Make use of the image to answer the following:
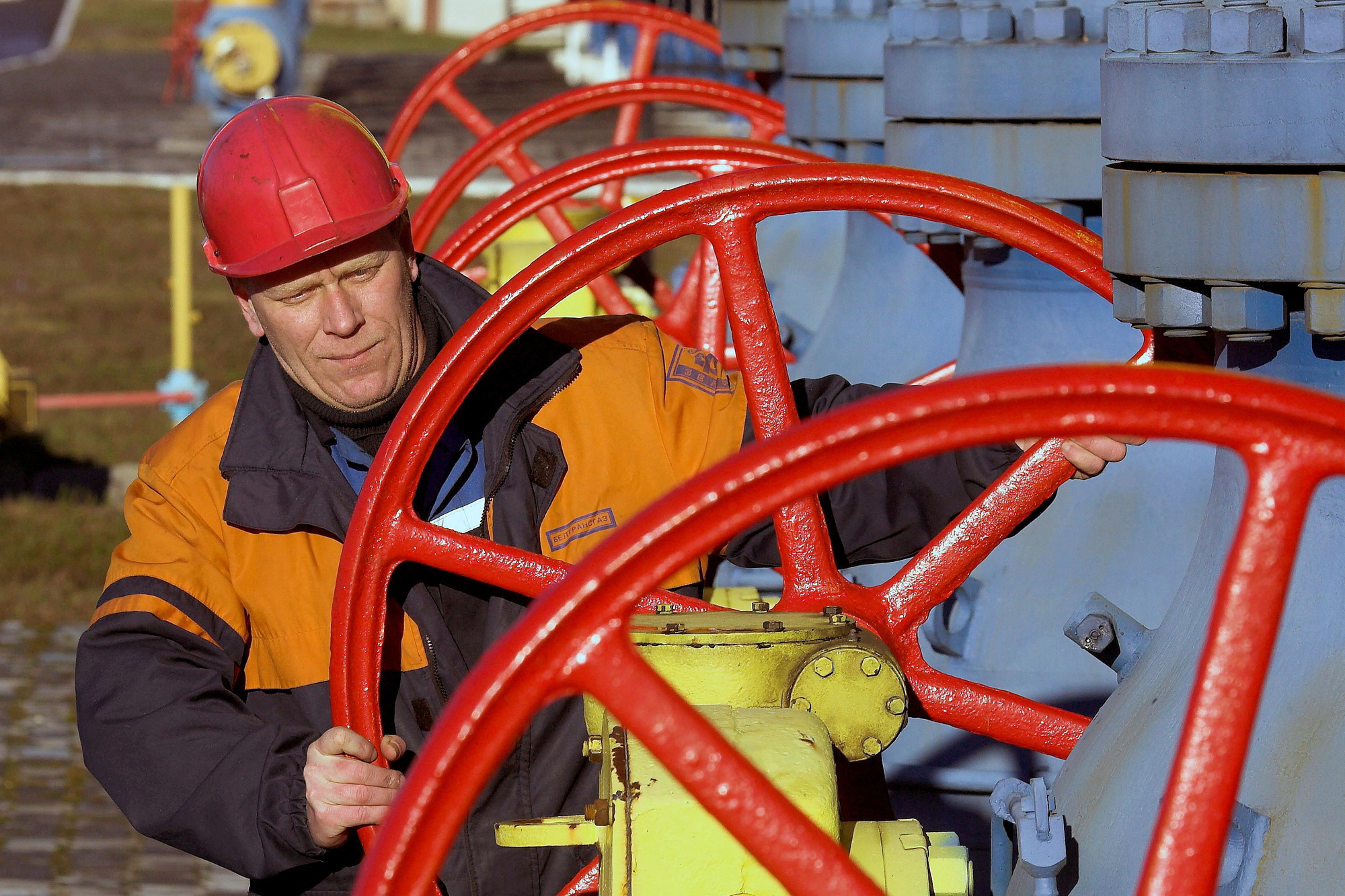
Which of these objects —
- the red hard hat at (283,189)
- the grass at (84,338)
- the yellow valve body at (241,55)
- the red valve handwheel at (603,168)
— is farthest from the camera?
the yellow valve body at (241,55)

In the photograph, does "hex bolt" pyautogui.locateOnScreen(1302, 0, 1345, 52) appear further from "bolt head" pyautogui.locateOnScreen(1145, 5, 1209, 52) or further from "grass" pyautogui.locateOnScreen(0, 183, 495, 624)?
"grass" pyautogui.locateOnScreen(0, 183, 495, 624)

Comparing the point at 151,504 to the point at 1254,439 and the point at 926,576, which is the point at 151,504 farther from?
the point at 1254,439

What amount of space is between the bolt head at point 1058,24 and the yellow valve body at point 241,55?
11.8 metres

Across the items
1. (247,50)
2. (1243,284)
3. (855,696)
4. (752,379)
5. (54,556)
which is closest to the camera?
(1243,284)

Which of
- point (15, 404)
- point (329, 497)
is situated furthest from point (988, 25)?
point (15, 404)

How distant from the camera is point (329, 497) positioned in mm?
1962

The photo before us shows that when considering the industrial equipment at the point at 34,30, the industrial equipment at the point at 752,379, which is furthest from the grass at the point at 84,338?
the industrial equipment at the point at 34,30

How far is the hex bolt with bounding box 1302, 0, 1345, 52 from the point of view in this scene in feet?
4.25

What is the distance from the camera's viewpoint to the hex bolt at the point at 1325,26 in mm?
1297

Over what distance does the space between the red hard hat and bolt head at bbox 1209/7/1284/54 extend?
0.95m

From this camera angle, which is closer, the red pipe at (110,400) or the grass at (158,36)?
the red pipe at (110,400)

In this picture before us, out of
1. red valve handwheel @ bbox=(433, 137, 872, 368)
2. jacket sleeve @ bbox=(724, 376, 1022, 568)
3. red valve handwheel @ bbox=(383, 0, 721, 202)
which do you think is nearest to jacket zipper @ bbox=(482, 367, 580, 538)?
jacket sleeve @ bbox=(724, 376, 1022, 568)

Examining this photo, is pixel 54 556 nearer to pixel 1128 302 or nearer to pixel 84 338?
pixel 84 338

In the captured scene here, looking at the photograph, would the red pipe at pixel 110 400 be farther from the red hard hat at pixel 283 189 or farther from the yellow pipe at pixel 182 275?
the red hard hat at pixel 283 189
